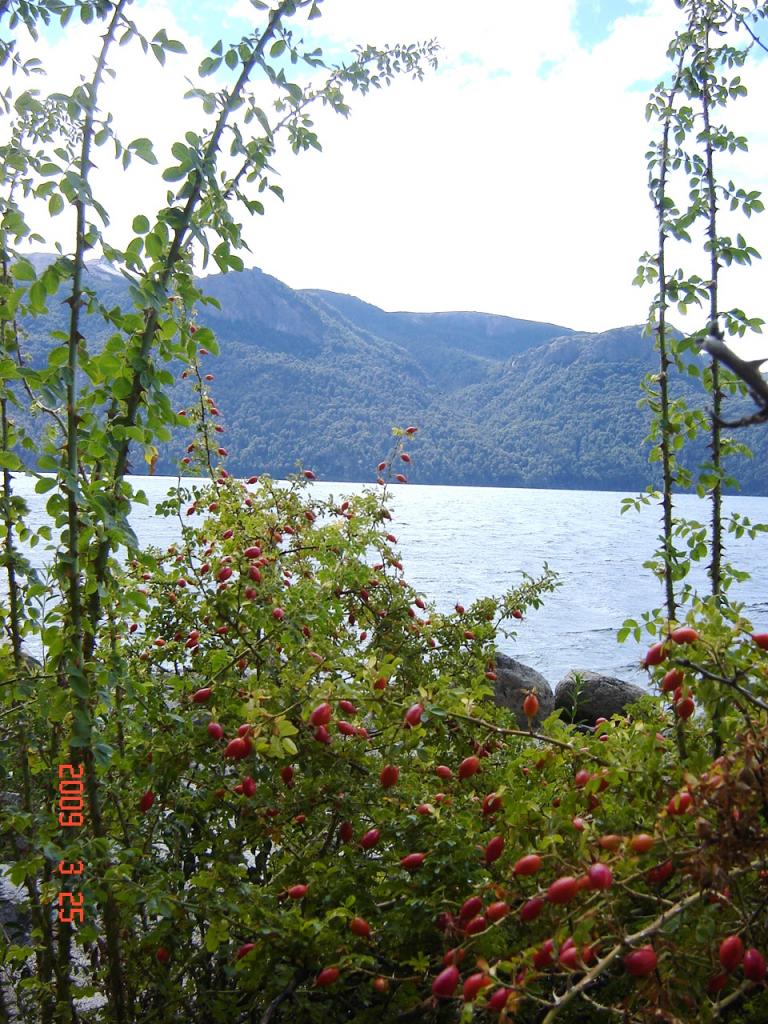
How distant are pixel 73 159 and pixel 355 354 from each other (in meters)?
129

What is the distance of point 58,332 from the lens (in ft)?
6.48

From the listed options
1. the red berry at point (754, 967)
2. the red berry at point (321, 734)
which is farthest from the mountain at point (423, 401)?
the red berry at point (754, 967)

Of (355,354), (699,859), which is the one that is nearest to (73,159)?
(699,859)

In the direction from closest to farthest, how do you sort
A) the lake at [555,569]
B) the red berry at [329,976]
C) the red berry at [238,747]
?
the red berry at [329,976], the red berry at [238,747], the lake at [555,569]

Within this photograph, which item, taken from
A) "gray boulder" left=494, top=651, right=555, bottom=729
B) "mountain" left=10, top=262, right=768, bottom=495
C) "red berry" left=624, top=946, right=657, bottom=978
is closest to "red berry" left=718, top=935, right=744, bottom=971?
"red berry" left=624, top=946, right=657, bottom=978

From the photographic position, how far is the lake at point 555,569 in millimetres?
18938

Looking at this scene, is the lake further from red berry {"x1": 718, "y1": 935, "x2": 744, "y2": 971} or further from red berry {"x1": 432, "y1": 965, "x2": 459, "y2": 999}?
red berry {"x1": 432, "y1": 965, "x2": 459, "y2": 999}

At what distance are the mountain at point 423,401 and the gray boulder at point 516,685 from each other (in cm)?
4937

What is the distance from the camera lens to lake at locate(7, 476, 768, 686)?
18.9 meters

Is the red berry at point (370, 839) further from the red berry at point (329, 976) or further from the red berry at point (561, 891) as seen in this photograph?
the red berry at point (561, 891)

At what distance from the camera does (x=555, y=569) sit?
3312 cm

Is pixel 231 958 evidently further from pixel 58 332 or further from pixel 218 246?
pixel 218 246

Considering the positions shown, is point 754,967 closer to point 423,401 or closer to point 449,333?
point 423,401

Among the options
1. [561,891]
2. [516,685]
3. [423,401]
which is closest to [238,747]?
[561,891]
